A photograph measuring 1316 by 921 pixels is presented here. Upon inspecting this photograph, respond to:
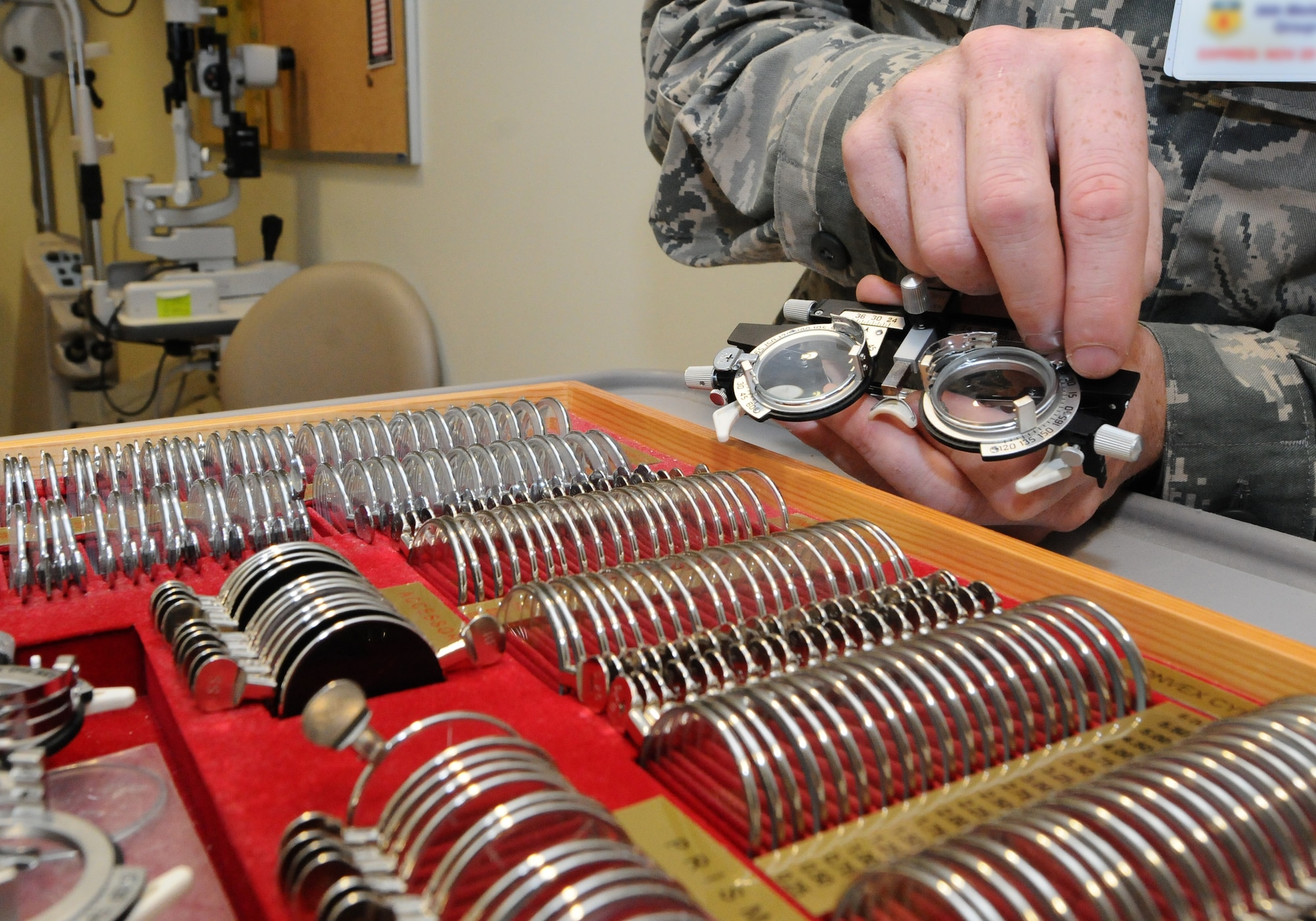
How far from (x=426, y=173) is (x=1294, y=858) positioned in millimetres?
2862

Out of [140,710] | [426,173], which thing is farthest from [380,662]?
[426,173]

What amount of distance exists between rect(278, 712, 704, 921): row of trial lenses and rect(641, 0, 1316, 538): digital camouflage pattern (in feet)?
2.29

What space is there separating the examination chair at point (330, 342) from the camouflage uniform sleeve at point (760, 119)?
3.25 ft

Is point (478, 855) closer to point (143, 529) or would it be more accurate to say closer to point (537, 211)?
point (143, 529)

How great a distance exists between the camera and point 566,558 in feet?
2.38

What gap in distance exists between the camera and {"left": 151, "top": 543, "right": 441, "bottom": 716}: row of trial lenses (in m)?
0.53

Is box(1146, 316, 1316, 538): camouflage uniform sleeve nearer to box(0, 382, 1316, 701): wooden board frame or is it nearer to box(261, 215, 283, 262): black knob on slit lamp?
box(0, 382, 1316, 701): wooden board frame

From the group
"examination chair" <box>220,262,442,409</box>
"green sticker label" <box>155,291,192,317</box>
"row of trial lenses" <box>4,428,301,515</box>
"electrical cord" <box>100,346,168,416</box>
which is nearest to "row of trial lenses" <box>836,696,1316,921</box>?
"row of trial lenses" <box>4,428,301,515</box>

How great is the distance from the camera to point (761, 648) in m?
0.55

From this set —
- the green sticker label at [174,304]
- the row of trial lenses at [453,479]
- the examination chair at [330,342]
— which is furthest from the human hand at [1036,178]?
the green sticker label at [174,304]

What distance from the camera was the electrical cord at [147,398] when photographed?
10.6ft

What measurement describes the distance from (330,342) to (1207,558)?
1.98m

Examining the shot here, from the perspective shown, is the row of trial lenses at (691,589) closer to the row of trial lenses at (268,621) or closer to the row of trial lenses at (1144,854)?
the row of trial lenses at (268,621)

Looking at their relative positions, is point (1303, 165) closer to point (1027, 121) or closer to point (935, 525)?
point (1027, 121)
